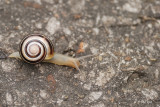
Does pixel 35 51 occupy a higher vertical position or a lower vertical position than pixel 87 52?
higher

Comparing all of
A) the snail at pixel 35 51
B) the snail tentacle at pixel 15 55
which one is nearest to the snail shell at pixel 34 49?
the snail at pixel 35 51

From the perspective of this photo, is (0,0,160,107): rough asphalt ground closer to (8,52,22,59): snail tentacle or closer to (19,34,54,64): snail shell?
(8,52,22,59): snail tentacle

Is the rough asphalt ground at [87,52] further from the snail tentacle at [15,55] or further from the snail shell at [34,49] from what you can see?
the snail shell at [34,49]

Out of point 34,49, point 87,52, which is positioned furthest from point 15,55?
point 87,52

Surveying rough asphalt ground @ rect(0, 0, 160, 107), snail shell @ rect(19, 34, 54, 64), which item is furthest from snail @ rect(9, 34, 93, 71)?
rough asphalt ground @ rect(0, 0, 160, 107)

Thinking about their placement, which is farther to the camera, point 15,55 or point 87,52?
point 87,52

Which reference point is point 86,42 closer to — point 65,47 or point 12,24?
point 65,47

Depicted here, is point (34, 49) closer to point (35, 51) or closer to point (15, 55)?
point (35, 51)
